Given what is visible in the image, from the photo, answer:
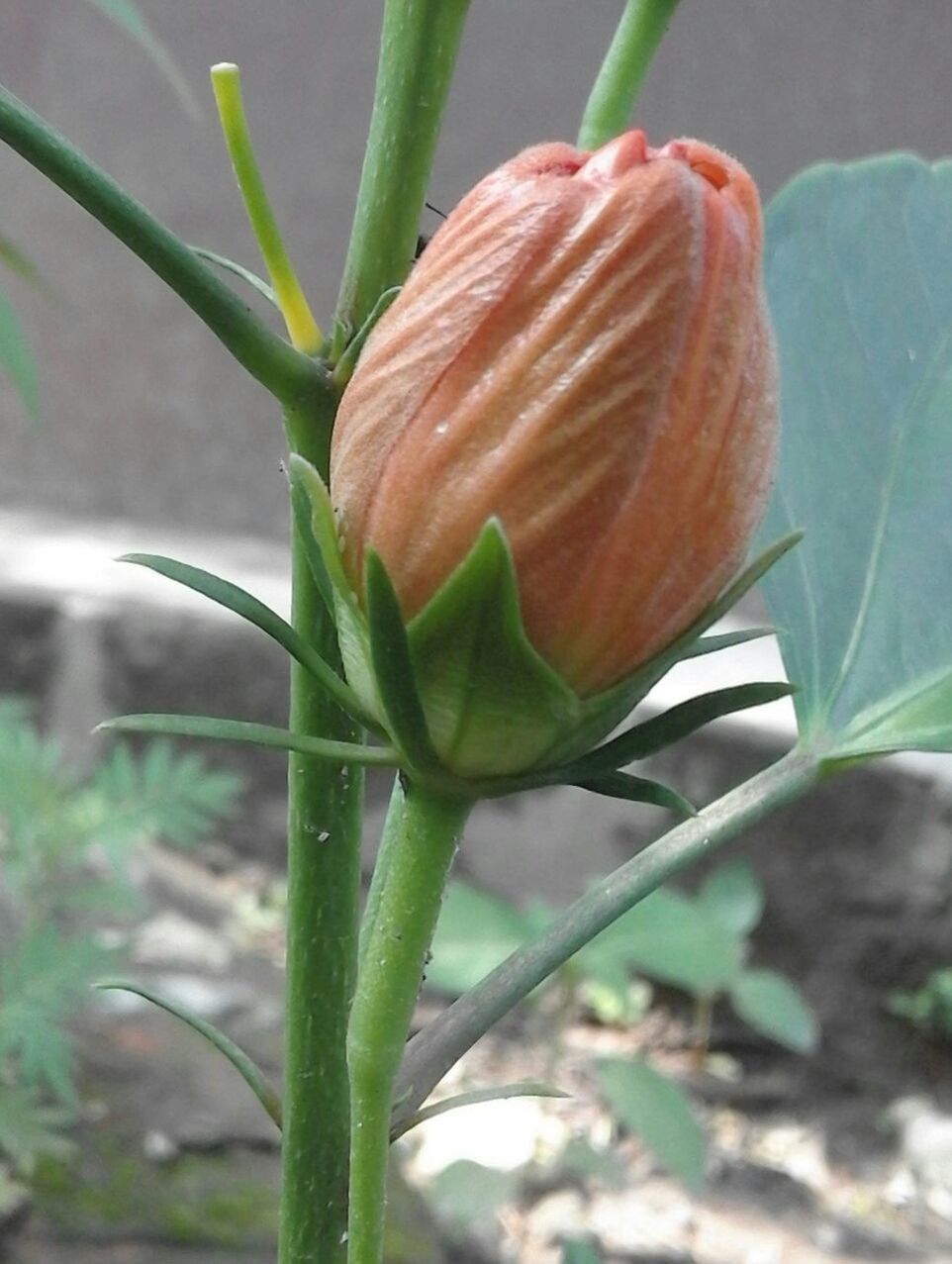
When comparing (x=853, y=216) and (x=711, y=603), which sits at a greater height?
(x=853, y=216)

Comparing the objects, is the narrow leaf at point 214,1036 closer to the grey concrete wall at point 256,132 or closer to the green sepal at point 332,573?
the green sepal at point 332,573

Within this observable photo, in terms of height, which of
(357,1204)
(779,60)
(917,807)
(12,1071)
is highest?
(779,60)

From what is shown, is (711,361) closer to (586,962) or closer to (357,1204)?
(357,1204)

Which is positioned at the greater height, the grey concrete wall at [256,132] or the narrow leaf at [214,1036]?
the grey concrete wall at [256,132]

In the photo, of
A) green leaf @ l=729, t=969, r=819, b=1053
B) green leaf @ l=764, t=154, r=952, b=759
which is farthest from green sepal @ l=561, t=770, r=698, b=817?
green leaf @ l=729, t=969, r=819, b=1053

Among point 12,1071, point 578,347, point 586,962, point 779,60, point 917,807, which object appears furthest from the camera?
point 779,60

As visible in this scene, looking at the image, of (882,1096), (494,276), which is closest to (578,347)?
(494,276)

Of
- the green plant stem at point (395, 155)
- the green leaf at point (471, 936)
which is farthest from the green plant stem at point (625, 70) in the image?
the green leaf at point (471, 936)
